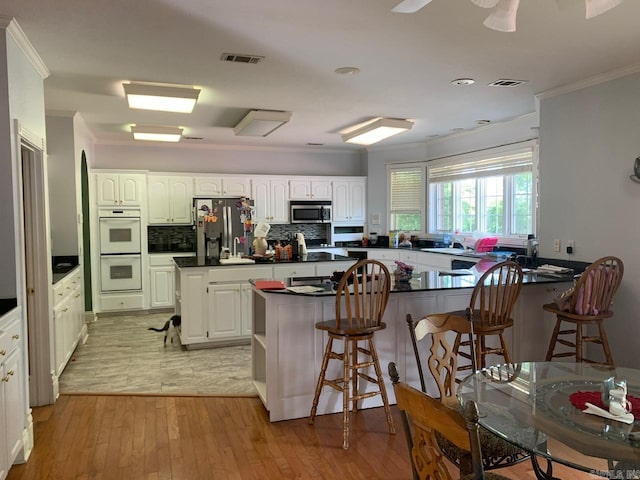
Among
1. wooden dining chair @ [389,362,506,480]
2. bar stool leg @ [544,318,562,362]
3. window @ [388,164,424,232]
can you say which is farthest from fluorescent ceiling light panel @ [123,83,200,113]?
window @ [388,164,424,232]

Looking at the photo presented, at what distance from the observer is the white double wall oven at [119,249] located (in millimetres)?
6820

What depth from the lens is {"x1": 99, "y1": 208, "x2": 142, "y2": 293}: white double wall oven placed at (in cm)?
682

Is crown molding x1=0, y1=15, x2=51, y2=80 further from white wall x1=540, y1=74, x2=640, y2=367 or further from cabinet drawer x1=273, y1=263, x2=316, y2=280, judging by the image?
white wall x1=540, y1=74, x2=640, y2=367

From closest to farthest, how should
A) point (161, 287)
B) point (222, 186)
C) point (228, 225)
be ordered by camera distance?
point (228, 225) < point (161, 287) < point (222, 186)

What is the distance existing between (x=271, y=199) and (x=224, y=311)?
3.00 m

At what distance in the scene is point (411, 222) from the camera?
802cm

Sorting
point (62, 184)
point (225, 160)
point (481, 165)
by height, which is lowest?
point (62, 184)

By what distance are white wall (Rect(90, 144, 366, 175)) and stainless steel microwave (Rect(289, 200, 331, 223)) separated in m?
0.61

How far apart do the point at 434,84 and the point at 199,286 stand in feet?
10.1

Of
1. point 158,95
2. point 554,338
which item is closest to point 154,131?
point 158,95

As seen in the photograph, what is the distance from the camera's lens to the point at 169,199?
7.32 meters

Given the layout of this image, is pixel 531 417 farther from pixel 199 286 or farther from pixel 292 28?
pixel 199 286

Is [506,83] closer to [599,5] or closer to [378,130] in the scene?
[378,130]

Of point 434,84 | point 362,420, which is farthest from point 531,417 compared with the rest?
point 434,84
